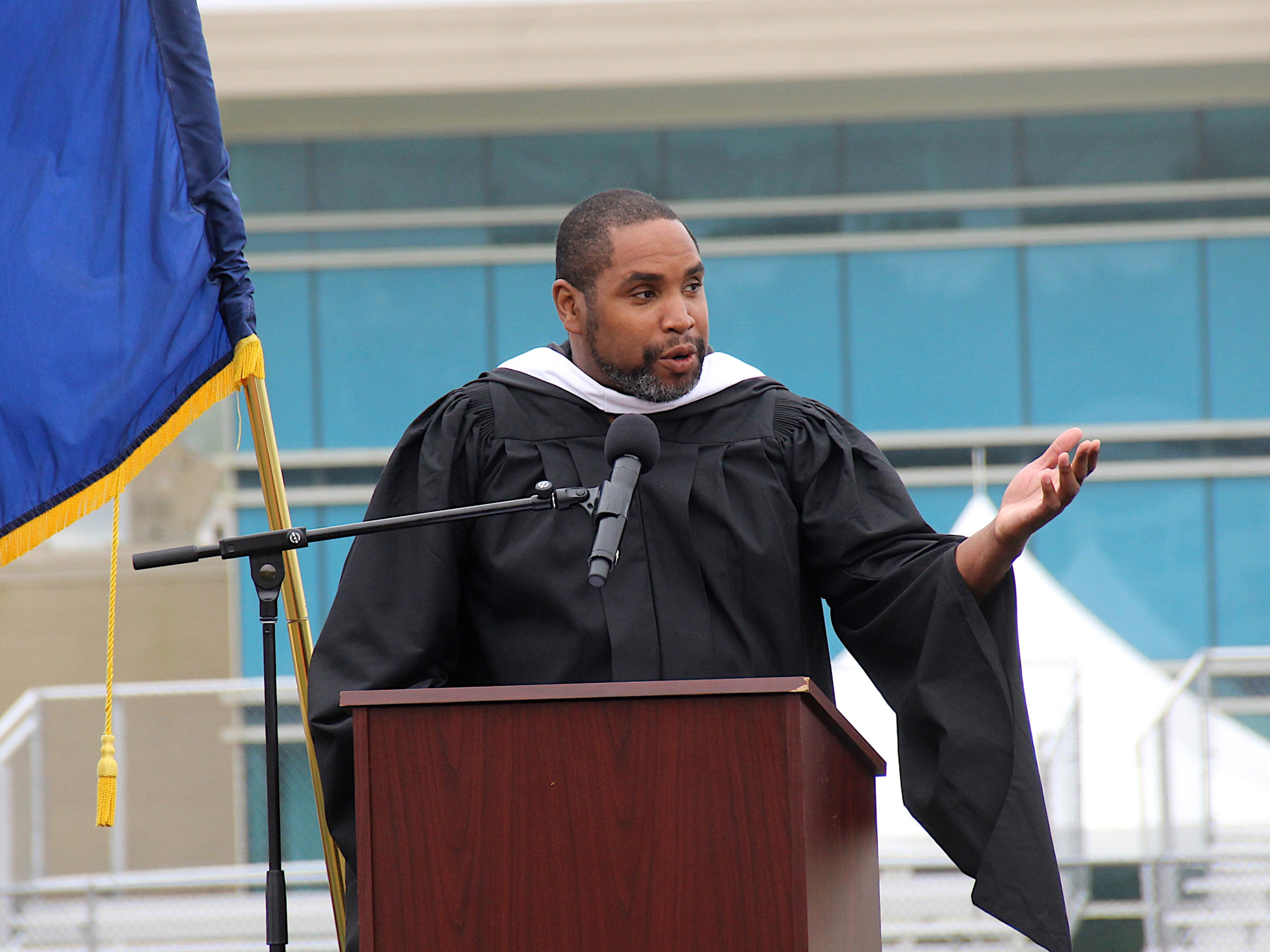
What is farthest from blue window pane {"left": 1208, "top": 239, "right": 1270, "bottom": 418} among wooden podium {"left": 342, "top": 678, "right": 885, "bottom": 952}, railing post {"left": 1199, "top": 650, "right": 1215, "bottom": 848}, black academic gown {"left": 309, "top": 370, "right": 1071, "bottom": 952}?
wooden podium {"left": 342, "top": 678, "right": 885, "bottom": 952}

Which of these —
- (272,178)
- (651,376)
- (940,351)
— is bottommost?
(651,376)

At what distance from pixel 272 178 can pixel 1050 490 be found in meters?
13.0

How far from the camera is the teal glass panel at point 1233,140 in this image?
554 inches

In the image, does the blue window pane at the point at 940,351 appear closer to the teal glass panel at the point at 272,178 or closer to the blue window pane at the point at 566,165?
the blue window pane at the point at 566,165

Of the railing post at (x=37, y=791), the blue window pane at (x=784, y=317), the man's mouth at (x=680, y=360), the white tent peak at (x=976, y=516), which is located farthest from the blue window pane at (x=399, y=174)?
the man's mouth at (x=680, y=360)

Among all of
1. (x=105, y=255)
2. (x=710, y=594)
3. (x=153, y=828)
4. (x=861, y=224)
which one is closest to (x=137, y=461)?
(x=105, y=255)

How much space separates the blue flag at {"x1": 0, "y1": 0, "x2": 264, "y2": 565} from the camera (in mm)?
3141

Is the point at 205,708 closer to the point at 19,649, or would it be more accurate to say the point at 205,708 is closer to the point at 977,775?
the point at 19,649

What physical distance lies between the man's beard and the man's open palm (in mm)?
666

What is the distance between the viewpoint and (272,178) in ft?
47.7

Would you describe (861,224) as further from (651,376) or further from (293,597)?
(293,597)

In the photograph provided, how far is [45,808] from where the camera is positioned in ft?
27.6

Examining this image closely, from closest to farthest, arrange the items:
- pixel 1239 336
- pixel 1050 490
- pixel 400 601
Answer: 1. pixel 1050 490
2. pixel 400 601
3. pixel 1239 336

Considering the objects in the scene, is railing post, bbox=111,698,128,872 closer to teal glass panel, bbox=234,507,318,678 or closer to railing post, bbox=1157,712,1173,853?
teal glass panel, bbox=234,507,318,678
